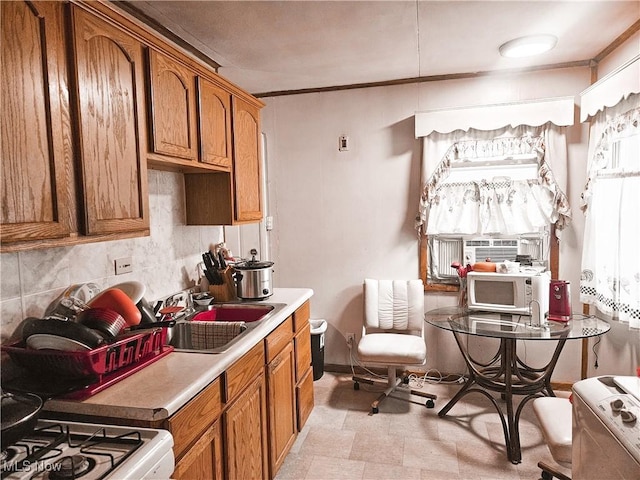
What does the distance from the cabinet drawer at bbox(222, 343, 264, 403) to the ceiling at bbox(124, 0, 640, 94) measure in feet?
5.65

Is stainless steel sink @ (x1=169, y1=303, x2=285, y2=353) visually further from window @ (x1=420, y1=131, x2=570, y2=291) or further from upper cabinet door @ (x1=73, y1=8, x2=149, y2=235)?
window @ (x1=420, y1=131, x2=570, y2=291)

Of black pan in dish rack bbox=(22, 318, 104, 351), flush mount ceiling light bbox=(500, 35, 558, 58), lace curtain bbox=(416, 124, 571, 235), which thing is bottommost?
black pan in dish rack bbox=(22, 318, 104, 351)

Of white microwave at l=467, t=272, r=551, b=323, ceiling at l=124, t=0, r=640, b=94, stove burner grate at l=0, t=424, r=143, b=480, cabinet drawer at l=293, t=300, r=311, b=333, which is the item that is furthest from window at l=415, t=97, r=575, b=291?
stove burner grate at l=0, t=424, r=143, b=480

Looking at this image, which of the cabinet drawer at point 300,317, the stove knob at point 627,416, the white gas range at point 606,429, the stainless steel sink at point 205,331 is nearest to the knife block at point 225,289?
the stainless steel sink at point 205,331

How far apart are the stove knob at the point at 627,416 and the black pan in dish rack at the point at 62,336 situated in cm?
156

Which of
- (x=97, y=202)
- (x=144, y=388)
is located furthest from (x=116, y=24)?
(x=144, y=388)

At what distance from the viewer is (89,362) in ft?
4.25

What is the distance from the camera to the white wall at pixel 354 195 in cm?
325

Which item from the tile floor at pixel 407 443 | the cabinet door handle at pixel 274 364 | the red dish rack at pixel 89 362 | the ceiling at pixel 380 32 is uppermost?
the ceiling at pixel 380 32

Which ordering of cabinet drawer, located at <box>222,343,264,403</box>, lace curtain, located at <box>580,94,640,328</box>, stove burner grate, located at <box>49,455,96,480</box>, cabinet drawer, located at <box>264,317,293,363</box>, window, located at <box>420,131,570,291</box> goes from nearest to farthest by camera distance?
stove burner grate, located at <box>49,455,96,480</box>
cabinet drawer, located at <box>222,343,264,403</box>
cabinet drawer, located at <box>264,317,293,363</box>
lace curtain, located at <box>580,94,640,328</box>
window, located at <box>420,131,570,291</box>

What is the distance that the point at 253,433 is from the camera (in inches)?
75.4

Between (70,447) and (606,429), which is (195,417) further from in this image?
(606,429)

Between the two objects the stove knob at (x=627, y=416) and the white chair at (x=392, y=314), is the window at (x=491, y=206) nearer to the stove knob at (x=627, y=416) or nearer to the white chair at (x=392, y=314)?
the white chair at (x=392, y=314)

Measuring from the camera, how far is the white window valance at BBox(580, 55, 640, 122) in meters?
2.23
